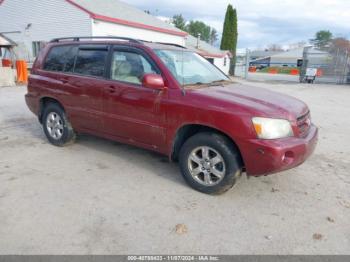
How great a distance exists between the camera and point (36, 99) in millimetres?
5832

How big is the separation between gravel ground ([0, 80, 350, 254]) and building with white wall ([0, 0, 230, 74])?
1512 cm

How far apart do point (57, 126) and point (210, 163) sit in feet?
10.4

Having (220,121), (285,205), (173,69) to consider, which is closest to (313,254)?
(285,205)

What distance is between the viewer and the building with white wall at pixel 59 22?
18.7m

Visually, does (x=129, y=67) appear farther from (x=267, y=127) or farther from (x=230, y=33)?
(x=230, y=33)

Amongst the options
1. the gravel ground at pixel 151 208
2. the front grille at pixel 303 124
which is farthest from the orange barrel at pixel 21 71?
the front grille at pixel 303 124

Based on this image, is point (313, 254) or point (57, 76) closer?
point (313, 254)

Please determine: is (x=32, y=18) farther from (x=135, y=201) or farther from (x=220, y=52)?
(x=220, y=52)

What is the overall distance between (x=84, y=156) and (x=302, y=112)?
3493mm

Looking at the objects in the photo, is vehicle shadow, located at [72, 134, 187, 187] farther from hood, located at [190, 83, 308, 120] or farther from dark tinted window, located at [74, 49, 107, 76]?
dark tinted window, located at [74, 49, 107, 76]

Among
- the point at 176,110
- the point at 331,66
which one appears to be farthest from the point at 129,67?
the point at 331,66

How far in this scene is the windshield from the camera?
→ 13.9 ft

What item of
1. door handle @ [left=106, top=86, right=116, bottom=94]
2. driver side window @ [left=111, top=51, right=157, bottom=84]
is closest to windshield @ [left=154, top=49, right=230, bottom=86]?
driver side window @ [left=111, top=51, right=157, bottom=84]

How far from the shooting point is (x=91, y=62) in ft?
16.4
